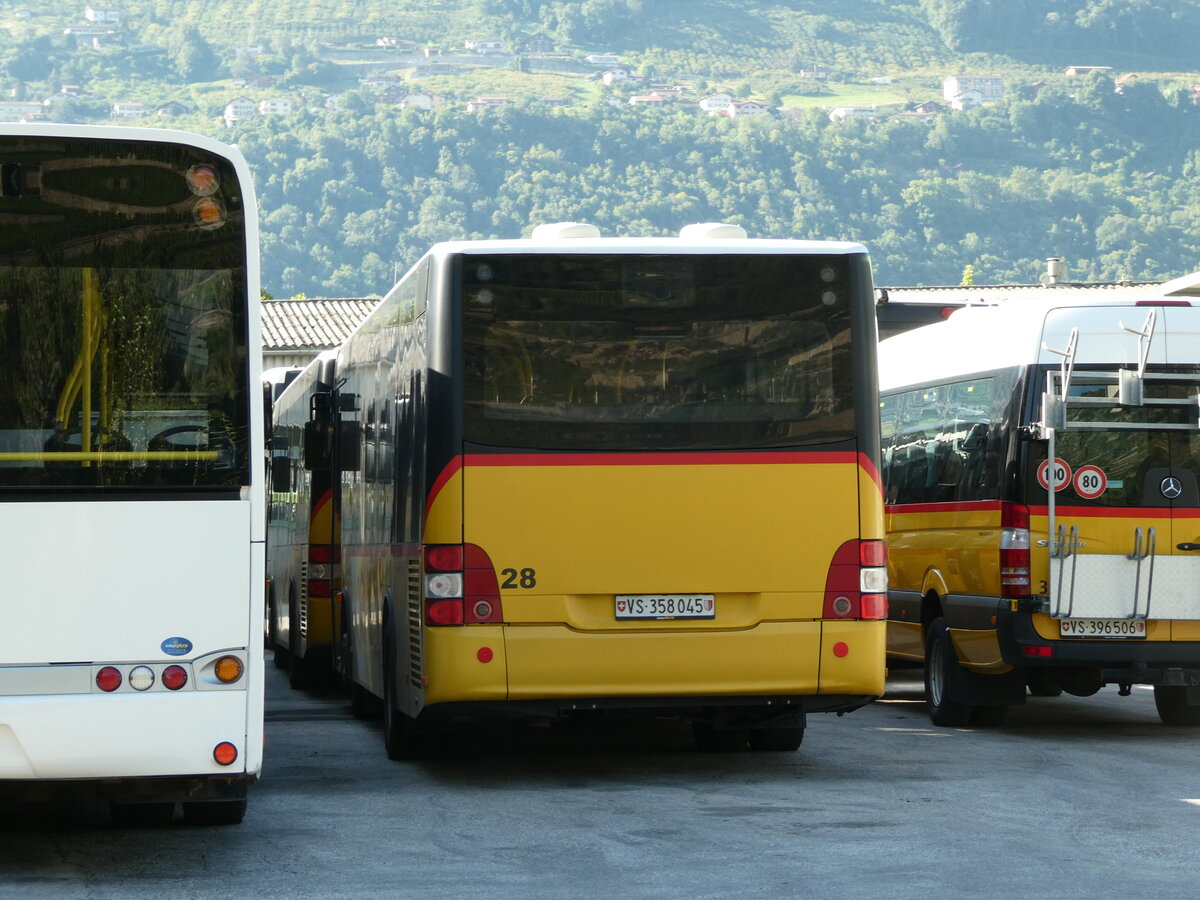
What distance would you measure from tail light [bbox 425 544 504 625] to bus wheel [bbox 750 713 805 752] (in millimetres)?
2476

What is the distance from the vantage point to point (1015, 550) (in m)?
12.8

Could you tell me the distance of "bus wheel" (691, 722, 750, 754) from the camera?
40.4 feet

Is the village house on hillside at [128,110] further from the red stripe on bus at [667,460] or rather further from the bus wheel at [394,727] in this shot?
the red stripe on bus at [667,460]

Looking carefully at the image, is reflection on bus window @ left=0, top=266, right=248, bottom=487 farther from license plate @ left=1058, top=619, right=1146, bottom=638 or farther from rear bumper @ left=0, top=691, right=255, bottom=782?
license plate @ left=1058, top=619, right=1146, bottom=638

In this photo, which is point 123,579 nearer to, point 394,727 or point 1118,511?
point 394,727

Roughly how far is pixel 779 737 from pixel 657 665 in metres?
2.03

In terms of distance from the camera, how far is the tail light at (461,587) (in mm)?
10227

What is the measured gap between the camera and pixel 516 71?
639 ft

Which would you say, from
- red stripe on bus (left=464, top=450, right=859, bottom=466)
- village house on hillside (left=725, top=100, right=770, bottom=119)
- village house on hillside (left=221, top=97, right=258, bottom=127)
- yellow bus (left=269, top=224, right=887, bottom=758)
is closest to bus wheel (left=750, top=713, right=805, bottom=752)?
yellow bus (left=269, top=224, right=887, bottom=758)

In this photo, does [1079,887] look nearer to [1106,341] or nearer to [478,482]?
[478,482]

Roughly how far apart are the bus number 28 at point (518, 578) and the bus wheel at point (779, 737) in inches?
91.6

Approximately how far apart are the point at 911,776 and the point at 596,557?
2219 millimetres

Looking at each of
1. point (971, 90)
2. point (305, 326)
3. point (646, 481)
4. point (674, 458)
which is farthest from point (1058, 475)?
point (971, 90)

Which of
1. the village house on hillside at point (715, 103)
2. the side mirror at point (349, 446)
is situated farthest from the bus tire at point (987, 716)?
the village house on hillside at point (715, 103)
